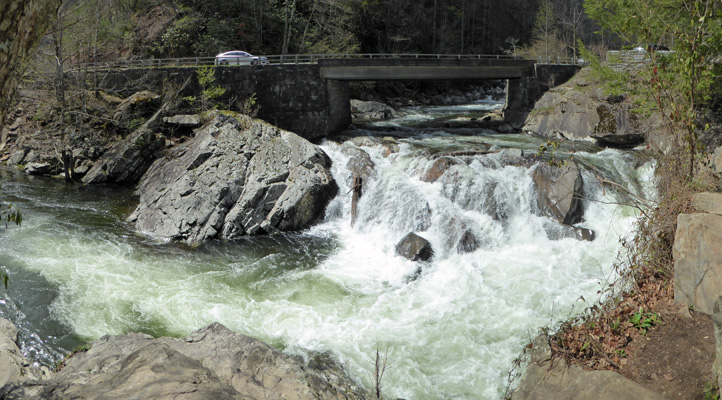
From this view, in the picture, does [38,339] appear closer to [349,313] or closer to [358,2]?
[349,313]

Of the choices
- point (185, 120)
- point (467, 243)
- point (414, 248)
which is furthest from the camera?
point (185, 120)

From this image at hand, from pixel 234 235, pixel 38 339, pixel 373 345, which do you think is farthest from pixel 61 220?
pixel 373 345

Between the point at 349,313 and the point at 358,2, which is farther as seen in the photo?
the point at 358,2

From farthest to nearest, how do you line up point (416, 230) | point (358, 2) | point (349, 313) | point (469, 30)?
point (469, 30) → point (358, 2) → point (416, 230) → point (349, 313)

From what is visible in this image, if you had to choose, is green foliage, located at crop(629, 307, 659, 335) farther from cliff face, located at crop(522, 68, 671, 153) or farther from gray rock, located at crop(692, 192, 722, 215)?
cliff face, located at crop(522, 68, 671, 153)

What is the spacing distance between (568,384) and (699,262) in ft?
8.99

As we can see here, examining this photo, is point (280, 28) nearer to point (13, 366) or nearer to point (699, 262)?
point (13, 366)

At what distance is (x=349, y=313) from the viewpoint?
11.7 metres

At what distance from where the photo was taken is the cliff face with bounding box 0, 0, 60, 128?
313 cm

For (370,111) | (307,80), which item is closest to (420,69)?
(307,80)

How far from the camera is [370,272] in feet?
46.1

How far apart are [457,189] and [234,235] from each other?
25.8 ft

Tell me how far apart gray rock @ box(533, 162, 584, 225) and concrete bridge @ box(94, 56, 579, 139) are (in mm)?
11117

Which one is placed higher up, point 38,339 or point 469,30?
point 469,30
